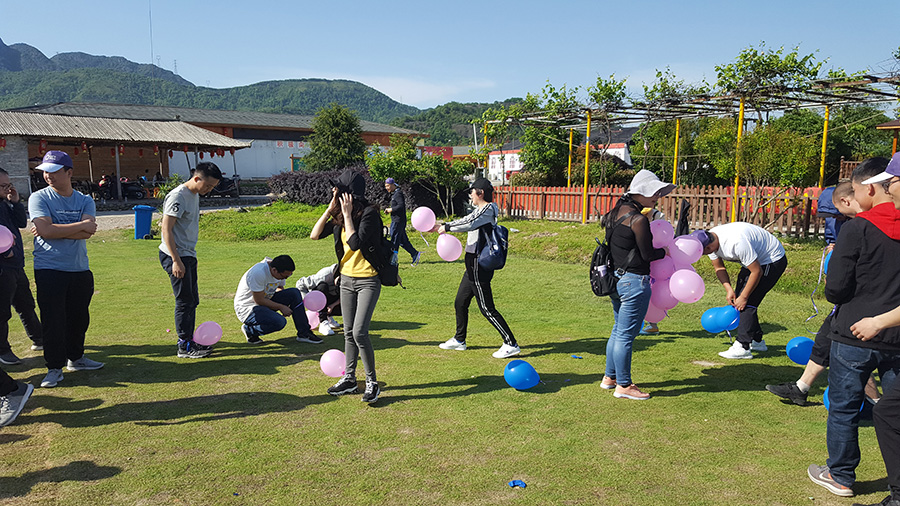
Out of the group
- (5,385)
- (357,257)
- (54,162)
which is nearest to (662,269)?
(357,257)

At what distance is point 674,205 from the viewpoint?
16922 millimetres

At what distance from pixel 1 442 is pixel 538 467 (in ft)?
11.6

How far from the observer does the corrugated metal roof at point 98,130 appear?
28894mm

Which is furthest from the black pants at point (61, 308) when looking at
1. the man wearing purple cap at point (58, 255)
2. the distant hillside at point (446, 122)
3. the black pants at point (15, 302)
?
the distant hillside at point (446, 122)

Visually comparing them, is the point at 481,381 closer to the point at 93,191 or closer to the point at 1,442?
the point at 1,442

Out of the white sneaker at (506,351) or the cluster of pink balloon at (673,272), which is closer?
the cluster of pink balloon at (673,272)

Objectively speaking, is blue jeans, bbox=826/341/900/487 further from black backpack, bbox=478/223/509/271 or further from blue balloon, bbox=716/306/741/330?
black backpack, bbox=478/223/509/271

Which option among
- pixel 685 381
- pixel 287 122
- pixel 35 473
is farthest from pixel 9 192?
pixel 287 122

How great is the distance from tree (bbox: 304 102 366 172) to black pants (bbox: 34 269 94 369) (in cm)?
3431

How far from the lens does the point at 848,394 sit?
332cm

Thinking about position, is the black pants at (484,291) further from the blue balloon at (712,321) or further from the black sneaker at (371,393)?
the blue balloon at (712,321)

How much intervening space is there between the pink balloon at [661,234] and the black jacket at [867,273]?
1992 millimetres

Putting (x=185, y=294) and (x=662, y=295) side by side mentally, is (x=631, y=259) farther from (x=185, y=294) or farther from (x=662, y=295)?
(x=185, y=294)

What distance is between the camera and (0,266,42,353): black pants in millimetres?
5500
